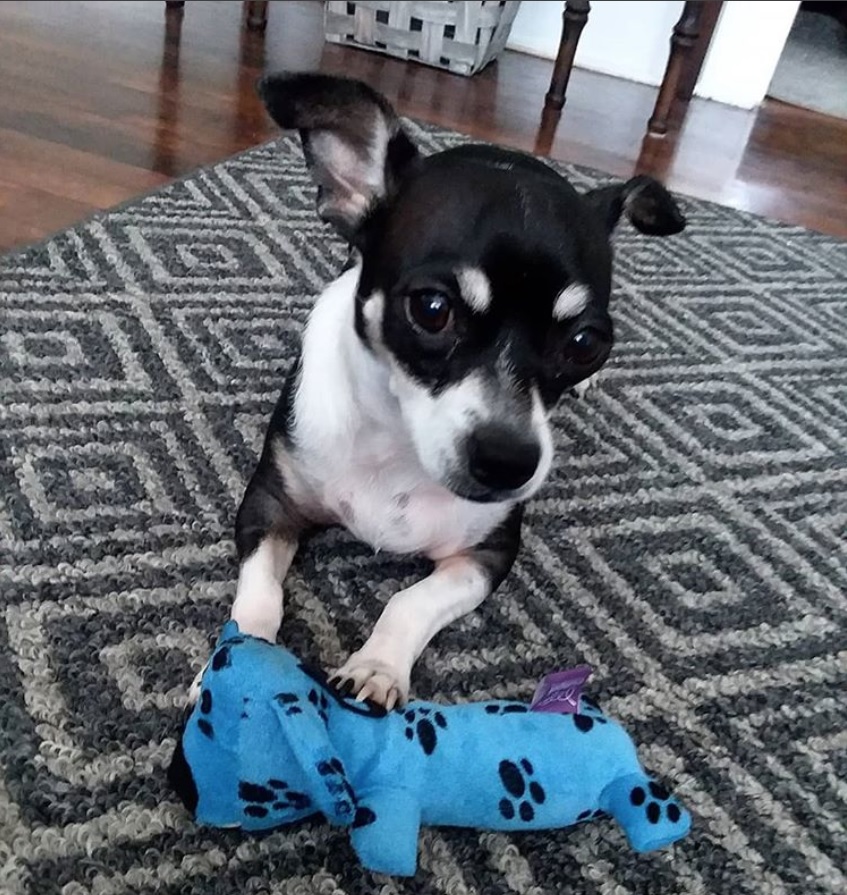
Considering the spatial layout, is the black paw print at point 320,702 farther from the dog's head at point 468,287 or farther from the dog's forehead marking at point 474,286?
the dog's forehead marking at point 474,286

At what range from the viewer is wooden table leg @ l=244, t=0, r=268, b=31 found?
12.2 feet

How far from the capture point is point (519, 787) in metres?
0.86

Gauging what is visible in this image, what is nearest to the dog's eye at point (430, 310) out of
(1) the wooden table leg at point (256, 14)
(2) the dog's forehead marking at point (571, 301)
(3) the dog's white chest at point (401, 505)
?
(2) the dog's forehead marking at point (571, 301)

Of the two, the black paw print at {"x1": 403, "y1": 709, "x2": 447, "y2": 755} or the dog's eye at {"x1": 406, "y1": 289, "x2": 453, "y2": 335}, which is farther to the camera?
the dog's eye at {"x1": 406, "y1": 289, "x2": 453, "y2": 335}

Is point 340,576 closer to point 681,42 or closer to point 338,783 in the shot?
point 338,783

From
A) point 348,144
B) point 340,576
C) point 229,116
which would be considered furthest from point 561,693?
point 229,116

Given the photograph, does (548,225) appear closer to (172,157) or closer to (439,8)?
(172,157)

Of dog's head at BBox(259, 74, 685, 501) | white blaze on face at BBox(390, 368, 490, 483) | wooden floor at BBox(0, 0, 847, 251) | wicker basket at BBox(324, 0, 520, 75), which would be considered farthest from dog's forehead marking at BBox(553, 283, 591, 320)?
wicker basket at BBox(324, 0, 520, 75)

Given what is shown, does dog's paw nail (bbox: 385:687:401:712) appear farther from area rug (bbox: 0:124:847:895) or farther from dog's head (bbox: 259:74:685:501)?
dog's head (bbox: 259:74:685:501)

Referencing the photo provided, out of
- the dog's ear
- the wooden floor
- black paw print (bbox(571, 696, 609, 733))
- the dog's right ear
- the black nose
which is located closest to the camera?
black paw print (bbox(571, 696, 609, 733))

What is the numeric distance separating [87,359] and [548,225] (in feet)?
2.56

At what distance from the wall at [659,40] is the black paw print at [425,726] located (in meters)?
4.00

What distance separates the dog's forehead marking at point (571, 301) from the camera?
1043 mm

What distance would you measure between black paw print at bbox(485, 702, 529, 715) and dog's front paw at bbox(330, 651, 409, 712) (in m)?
0.11
